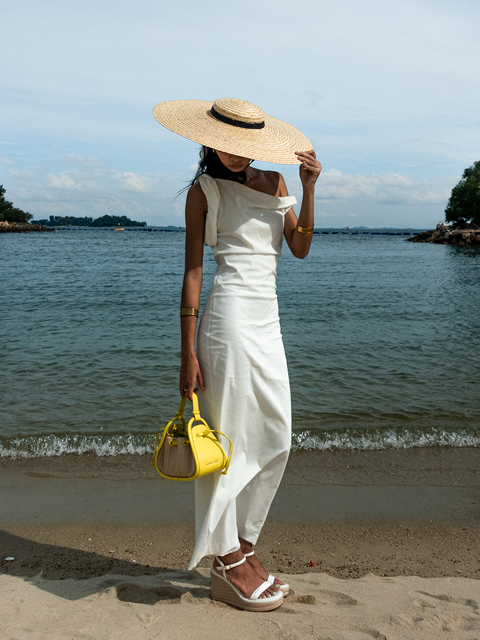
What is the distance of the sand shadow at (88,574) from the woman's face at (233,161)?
2051mm

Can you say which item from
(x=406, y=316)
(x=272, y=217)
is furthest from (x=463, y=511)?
(x=406, y=316)

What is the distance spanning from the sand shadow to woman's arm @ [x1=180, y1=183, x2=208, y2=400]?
3.41 ft

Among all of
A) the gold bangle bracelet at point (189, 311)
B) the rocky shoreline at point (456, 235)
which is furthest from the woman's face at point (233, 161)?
the rocky shoreline at point (456, 235)

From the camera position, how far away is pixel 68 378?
708 cm

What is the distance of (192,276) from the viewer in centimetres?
237

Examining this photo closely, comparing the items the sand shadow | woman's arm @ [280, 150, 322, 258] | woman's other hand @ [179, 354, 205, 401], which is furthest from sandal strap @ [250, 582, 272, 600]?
woman's arm @ [280, 150, 322, 258]

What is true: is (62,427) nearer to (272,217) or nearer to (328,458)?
(328,458)

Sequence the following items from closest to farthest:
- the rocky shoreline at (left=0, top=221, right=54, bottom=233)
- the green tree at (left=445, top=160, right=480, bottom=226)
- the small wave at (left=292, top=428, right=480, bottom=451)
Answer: the small wave at (left=292, top=428, right=480, bottom=451), the green tree at (left=445, top=160, right=480, bottom=226), the rocky shoreline at (left=0, top=221, right=54, bottom=233)

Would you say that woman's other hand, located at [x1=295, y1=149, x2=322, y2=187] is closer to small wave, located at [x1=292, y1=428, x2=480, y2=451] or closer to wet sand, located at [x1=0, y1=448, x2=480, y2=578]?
wet sand, located at [x1=0, y1=448, x2=480, y2=578]

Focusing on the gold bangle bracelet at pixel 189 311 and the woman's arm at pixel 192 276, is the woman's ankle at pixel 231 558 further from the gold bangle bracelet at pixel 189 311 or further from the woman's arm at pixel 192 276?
the gold bangle bracelet at pixel 189 311

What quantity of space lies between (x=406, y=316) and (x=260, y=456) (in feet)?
36.9

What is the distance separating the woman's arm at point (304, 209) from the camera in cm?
233

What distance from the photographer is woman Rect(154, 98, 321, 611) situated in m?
2.35

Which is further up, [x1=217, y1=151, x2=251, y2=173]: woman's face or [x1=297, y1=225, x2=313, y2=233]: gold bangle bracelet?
[x1=217, y1=151, x2=251, y2=173]: woman's face
